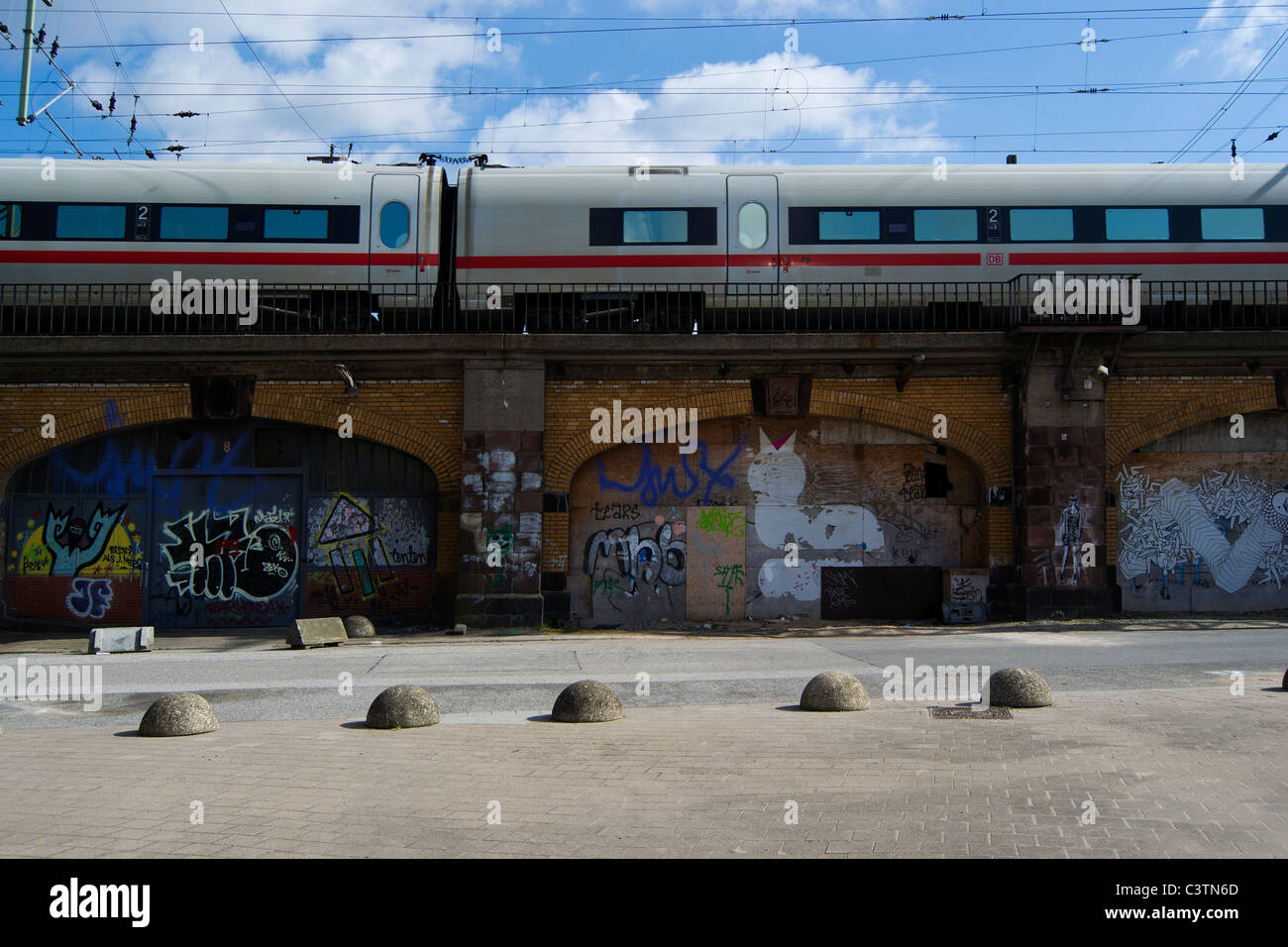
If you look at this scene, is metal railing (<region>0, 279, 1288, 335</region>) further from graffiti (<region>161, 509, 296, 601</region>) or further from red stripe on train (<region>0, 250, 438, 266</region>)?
graffiti (<region>161, 509, 296, 601</region>)

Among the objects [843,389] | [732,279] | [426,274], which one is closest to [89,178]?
[426,274]

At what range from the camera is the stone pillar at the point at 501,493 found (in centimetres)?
1819

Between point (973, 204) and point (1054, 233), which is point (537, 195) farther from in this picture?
point (1054, 233)

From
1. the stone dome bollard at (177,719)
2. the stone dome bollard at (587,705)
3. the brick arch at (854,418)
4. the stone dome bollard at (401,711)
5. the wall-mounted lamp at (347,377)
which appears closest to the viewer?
the stone dome bollard at (177,719)

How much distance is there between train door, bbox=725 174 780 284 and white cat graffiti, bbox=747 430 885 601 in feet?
10.3

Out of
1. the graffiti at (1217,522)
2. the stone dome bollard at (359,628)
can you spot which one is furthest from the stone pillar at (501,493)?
the graffiti at (1217,522)

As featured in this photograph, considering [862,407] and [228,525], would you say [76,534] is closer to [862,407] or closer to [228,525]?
[228,525]

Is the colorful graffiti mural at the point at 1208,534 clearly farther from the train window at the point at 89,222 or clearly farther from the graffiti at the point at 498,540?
the train window at the point at 89,222

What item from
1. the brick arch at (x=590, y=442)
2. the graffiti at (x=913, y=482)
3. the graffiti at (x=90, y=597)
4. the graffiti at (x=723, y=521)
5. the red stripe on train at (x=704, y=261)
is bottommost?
the graffiti at (x=90, y=597)

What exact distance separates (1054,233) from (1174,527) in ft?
18.8

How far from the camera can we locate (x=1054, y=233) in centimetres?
1866

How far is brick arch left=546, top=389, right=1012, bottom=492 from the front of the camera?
19.0 meters

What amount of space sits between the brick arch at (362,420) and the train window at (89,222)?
3.63 meters

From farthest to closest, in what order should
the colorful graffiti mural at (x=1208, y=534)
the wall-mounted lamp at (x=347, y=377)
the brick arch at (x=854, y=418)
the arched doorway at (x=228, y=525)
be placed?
1. the arched doorway at (x=228, y=525)
2. the colorful graffiti mural at (x=1208, y=534)
3. the brick arch at (x=854, y=418)
4. the wall-mounted lamp at (x=347, y=377)
